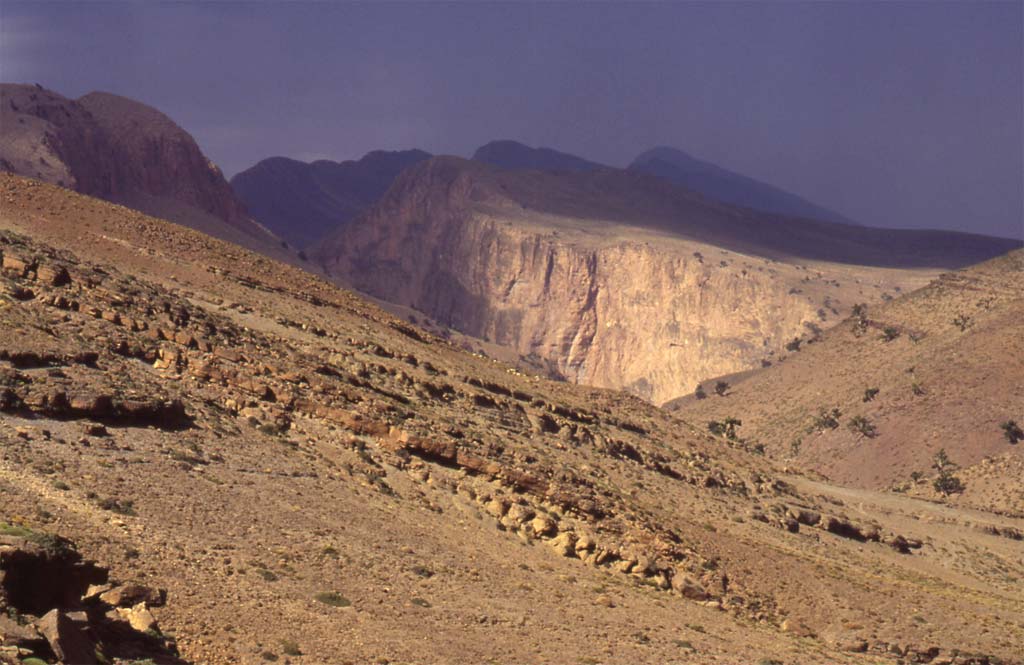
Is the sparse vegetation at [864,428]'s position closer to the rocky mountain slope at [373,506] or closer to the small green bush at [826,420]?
the small green bush at [826,420]

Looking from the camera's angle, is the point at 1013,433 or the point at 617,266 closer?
the point at 1013,433

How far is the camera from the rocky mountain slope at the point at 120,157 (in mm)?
71250

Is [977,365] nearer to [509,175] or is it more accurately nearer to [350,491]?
[350,491]

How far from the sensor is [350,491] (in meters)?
21.3

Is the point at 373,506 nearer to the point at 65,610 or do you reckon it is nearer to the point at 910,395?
the point at 65,610

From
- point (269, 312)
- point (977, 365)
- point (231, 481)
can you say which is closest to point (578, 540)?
point (231, 481)

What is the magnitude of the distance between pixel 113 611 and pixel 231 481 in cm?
637

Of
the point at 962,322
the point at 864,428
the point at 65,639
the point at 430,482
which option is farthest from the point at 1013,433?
the point at 65,639

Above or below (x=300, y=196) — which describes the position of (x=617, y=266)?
below

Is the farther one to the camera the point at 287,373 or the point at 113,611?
the point at 287,373

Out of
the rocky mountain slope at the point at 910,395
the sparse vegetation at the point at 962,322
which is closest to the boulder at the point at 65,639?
the rocky mountain slope at the point at 910,395

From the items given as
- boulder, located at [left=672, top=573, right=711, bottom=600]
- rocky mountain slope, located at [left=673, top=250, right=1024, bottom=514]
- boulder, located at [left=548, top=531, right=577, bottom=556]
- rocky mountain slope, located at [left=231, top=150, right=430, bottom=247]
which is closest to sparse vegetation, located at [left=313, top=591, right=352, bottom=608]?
boulder, located at [left=548, top=531, right=577, bottom=556]

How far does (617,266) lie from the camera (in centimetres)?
10319

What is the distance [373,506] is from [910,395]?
4445 centimetres
